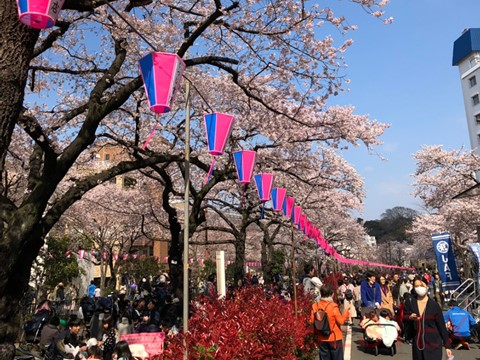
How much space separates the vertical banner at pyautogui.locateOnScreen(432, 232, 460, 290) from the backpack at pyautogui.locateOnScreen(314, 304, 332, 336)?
11.5 metres

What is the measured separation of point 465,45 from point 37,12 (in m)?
63.4

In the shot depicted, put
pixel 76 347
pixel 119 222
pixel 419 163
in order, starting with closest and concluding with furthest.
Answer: pixel 76 347 → pixel 419 163 → pixel 119 222

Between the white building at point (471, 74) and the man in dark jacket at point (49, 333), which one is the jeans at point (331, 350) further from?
the white building at point (471, 74)

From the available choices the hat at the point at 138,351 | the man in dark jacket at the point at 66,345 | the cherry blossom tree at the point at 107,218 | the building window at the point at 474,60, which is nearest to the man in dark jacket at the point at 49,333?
the man in dark jacket at the point at 66,345

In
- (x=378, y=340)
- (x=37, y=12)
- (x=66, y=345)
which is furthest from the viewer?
(x=378, y=340)

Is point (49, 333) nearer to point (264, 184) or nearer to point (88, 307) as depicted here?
point (264, 184)

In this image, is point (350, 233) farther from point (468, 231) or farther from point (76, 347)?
point (76, 347)

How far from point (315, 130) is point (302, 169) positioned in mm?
3198

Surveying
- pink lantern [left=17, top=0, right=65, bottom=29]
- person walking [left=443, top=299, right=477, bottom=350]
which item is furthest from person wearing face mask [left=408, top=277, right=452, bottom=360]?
pink lantern [left=17, top=0, right=65, bottom=29]

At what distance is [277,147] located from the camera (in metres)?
14.4

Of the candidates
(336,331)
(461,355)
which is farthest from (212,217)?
(336,331)

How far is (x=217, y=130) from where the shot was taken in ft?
22.6

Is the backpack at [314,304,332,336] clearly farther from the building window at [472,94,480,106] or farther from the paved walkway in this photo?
the building window at [472,94,480,106]

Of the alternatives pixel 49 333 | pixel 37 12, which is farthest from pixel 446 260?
pixel 37 12
